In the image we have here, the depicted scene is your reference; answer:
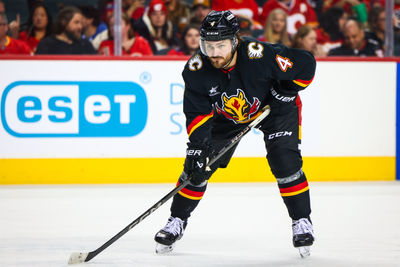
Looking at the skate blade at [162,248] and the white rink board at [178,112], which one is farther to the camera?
the white rink board at [178,112]

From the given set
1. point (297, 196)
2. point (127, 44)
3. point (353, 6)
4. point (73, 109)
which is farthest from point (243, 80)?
point (353, 6)

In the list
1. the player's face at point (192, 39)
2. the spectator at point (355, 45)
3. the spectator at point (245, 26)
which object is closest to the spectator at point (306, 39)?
the spectator at point (355, 45)

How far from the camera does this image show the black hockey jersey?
2.92 m

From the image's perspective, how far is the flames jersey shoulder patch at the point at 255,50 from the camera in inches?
115

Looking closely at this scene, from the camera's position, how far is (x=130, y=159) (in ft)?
16.9

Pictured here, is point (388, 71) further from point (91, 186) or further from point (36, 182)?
point (36, 182)

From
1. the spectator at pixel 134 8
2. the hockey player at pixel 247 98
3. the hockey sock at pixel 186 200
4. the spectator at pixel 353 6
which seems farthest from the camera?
the spectator at pixel 353 6

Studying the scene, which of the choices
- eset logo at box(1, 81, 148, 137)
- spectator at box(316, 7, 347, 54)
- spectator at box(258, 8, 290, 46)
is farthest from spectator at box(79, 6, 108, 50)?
spectator at box(316, 7, 347, 54)

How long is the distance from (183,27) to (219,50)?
3060 millimetres

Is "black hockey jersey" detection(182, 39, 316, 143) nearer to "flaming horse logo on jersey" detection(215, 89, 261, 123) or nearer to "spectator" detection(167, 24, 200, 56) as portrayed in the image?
"flaming horse logo on jersey" detection(215, 89, 261, 123)

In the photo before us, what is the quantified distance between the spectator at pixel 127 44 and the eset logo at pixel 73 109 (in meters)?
0.33

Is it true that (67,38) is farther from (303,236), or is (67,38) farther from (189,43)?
(303,236)

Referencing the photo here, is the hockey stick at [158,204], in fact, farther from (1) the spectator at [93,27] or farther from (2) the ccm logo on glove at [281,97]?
(1) the spectator at [93,27]

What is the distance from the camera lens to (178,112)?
5.18 metres
